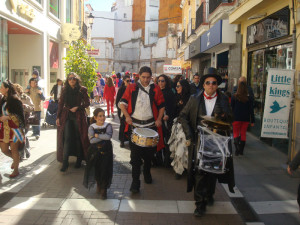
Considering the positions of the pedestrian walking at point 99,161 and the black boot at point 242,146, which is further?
the black boot at point 242,146

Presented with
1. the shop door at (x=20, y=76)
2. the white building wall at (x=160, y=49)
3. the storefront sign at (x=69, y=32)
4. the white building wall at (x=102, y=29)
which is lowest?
the shop door at (x=20, y=76)

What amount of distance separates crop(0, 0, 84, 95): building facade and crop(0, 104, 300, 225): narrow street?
5.68 m

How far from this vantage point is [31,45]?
46.8 ft

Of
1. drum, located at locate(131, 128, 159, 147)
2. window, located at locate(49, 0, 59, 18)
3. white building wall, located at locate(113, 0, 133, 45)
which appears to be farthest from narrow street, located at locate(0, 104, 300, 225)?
white building wall, located at locate(113, 0, 133, 45)

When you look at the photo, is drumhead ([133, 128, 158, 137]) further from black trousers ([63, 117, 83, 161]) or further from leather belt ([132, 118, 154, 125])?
black trousers ([63, 117, 83, 161])

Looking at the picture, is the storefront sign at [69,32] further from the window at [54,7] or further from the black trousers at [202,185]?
the black trousers at [202,185]

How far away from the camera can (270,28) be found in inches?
348

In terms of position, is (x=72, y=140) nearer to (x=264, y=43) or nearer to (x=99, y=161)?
(x=99, y=161)

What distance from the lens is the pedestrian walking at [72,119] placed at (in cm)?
628

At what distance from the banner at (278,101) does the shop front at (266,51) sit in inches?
67.1

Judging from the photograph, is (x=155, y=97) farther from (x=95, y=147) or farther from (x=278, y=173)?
(x=278, y=173)

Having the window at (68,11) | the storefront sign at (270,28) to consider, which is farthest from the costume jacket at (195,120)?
the window at (68,11)

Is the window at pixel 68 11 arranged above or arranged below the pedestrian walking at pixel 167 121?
above

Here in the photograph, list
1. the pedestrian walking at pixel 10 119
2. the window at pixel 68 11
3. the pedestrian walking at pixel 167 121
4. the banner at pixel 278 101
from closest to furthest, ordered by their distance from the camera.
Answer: the pedestrian walking at pixel 10 119 → the banner at pixel 278 101 → the pedestrian walking at pixel 167 121 → the window at pixel 68 11
